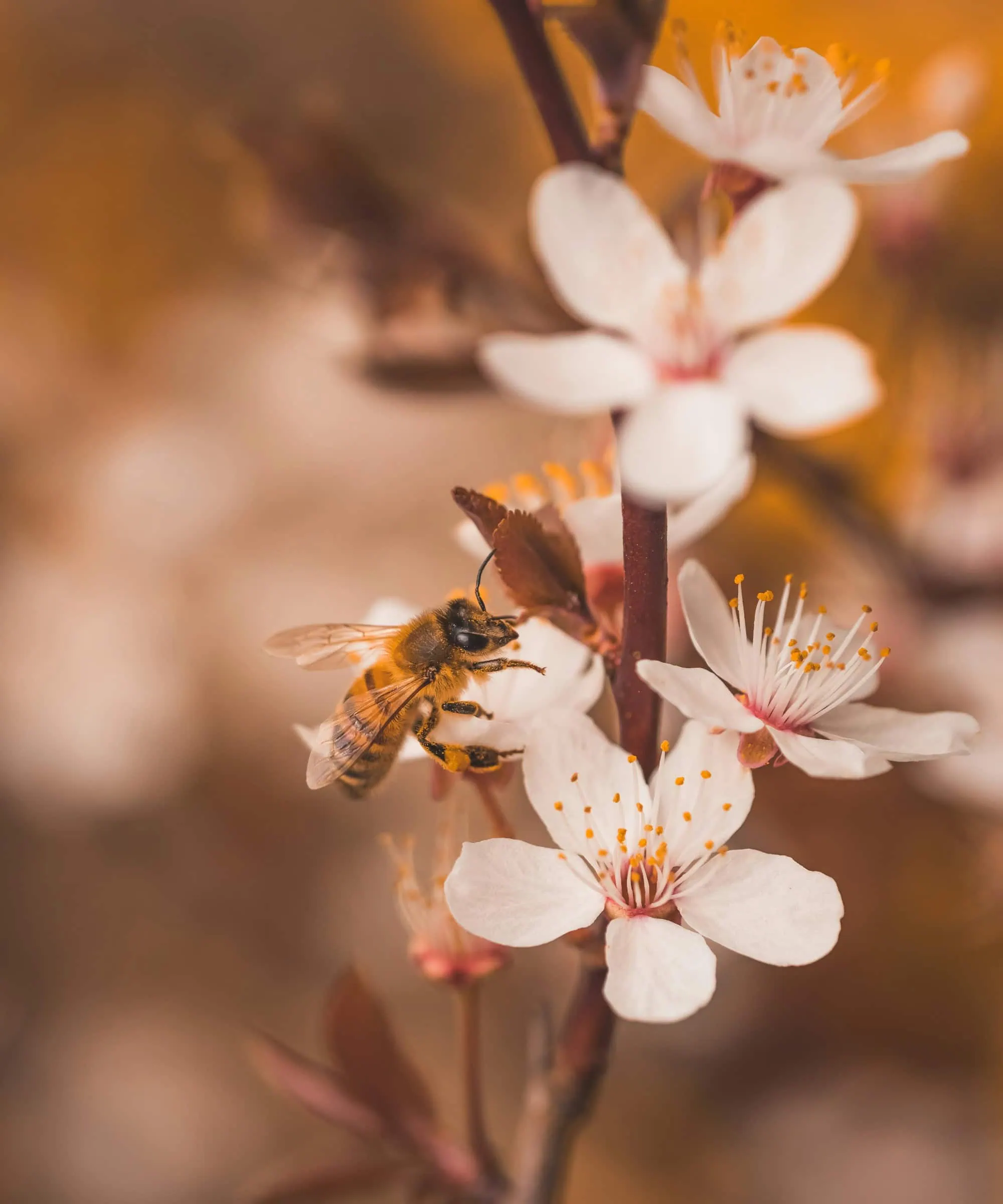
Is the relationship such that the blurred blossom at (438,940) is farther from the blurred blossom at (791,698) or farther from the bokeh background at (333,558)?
the bokeh background at (333,558)

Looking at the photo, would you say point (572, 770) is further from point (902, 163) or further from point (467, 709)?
point (902, 163)

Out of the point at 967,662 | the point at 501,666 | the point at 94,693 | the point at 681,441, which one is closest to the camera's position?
the point at 681,441

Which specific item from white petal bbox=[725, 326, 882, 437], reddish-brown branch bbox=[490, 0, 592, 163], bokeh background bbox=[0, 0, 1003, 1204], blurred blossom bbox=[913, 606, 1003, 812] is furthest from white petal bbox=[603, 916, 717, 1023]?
blurred blossom bbox=[913, 606, 1003, 812]

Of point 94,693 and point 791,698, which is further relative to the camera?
point 94,693

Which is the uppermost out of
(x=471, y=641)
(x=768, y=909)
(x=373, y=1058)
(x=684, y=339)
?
(x=684, y=339)

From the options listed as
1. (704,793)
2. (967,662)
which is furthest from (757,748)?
(967,662)

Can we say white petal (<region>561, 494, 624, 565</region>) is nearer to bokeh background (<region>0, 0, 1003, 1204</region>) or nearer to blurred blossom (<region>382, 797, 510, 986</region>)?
blurred blossom (<region>382, 797, 510, 986</region>)

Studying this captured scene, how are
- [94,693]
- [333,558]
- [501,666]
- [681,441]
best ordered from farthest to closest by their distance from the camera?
1. [333,558]
2. [94,693]
3. [501,666]
4. [681,441]
